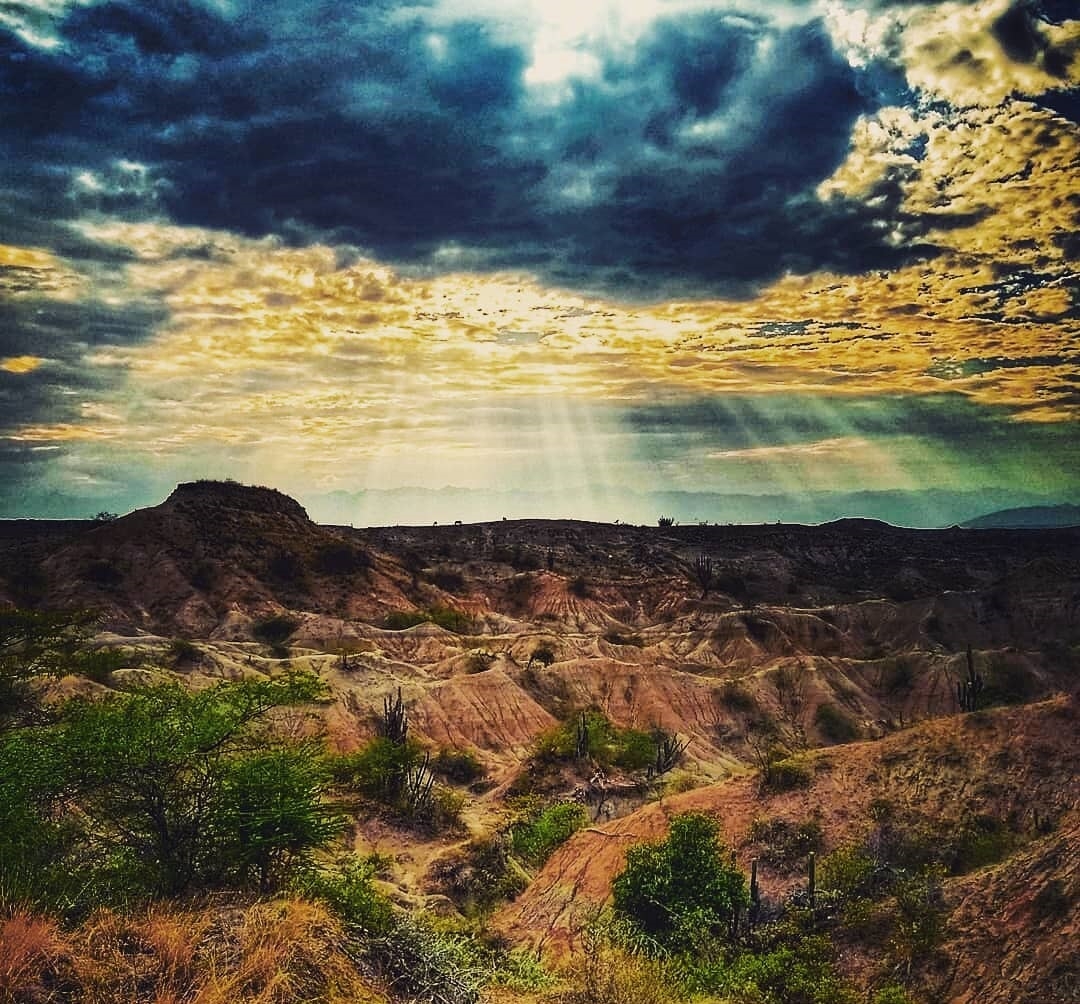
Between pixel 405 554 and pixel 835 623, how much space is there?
180ft

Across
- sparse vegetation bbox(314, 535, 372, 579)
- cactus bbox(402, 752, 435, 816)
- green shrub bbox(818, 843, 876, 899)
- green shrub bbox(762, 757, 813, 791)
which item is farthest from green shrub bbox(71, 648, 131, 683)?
sparse vegetation bbox(314, 535, 372, 579)

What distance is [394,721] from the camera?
38.8 m

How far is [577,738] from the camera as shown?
38.5m

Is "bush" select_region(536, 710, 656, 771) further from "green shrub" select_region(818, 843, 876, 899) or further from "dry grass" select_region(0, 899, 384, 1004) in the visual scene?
"dry grass" select_region(0, 899, 384, 1004)

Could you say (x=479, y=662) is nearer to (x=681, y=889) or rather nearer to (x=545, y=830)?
(x=545, y=830)

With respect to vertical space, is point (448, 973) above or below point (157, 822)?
below

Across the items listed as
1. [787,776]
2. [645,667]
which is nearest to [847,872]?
[787,776]

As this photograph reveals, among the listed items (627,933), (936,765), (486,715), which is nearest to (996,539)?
(486,715)

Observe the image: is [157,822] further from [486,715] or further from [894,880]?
[486,715]

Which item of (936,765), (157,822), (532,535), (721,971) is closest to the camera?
(157,822)

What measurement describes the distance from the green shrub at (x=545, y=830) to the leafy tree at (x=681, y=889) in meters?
6.39

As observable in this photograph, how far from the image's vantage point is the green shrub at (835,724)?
4866 centimetres

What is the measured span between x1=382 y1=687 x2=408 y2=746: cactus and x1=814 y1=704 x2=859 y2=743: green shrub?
1052 inches

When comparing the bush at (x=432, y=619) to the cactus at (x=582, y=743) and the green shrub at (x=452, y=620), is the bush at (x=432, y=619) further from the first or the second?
the cactus at (x=582, y=743)
